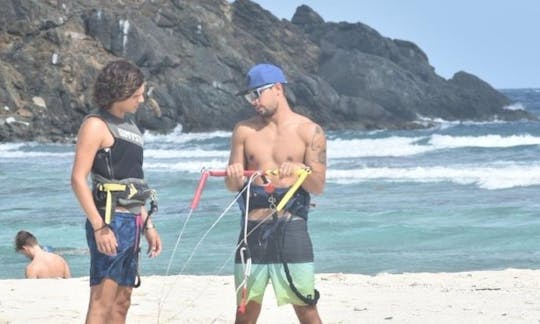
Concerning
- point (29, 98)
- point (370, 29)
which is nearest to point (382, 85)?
point (370, 29)

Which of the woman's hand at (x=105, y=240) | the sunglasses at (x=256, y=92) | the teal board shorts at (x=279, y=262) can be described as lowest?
the teal board shorts at (x=279, y=262)

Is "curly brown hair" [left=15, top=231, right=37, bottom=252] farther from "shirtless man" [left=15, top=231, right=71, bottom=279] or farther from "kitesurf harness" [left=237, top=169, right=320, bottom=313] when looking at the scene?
"kitesurf harness" [left=237, top=169, right=320, bottom=313]

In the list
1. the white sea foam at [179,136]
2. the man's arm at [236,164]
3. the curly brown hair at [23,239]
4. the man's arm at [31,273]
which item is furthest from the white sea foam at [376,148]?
the man's arm at [236,164]

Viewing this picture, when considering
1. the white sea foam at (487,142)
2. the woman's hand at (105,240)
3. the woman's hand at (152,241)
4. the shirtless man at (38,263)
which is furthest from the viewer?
the white sea foam at (487,142)

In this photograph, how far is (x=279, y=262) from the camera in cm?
534

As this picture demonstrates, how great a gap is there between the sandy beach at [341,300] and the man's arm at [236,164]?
219 cm

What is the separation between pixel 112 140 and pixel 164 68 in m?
53.4

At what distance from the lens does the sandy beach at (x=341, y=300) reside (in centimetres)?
758

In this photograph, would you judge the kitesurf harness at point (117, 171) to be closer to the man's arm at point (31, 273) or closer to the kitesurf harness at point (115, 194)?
the kitesurf harness at point (115, 194)

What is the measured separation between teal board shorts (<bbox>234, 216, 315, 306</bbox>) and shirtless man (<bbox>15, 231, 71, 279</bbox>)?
5153mm

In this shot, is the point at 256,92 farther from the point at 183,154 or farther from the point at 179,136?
the point at 179,136

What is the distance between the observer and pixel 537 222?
52.1ft

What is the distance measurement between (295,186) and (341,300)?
3.37m

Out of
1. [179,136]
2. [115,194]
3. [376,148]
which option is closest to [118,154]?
[115,194]
